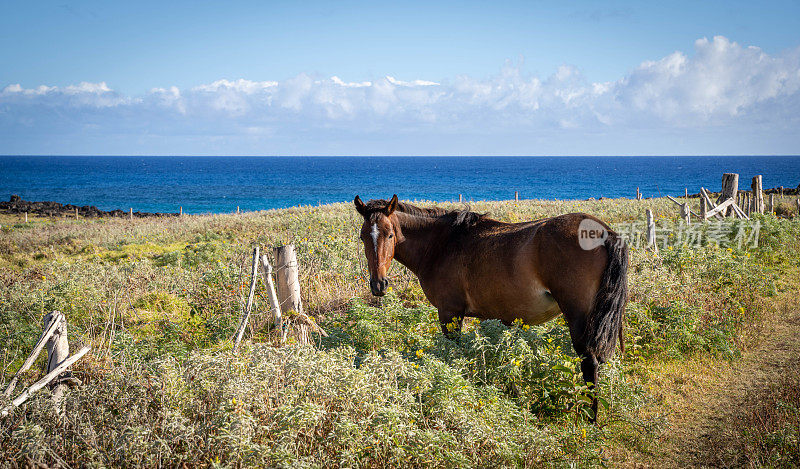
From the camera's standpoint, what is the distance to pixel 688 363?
6.49m

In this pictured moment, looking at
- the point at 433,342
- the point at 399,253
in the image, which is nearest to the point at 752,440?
the point at 433,342

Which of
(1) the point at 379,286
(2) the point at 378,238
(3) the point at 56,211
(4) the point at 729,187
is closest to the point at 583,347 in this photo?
(1) the point at 379,286

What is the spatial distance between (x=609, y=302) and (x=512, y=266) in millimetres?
1102

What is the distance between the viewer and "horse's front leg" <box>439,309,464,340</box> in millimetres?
6026

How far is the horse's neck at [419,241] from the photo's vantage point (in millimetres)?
6488

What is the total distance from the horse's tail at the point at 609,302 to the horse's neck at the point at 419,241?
2234 mm

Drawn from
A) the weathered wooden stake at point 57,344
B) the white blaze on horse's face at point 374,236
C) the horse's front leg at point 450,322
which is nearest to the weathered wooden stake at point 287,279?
the white blaze on horse's face at point 374,236

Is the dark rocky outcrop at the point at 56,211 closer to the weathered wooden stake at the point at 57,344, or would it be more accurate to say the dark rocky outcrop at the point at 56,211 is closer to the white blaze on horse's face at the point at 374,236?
the white blaze on horse's face at the point at 374,236

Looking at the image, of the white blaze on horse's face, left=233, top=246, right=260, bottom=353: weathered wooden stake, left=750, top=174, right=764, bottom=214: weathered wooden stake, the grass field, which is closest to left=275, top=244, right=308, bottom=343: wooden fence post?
left=233, top=246, right=260, bottom=353: weathered wooden stake

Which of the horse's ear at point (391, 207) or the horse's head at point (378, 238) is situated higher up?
the horse's ear at point (391, 207)

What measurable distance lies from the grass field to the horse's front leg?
185 mm

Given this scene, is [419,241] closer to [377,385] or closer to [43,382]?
[377,385]

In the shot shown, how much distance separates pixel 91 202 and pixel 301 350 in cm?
7197

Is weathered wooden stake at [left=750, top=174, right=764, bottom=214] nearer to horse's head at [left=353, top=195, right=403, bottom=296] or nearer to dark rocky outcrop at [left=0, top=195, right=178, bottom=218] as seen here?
horse's head at [left=353, top=195, right=403, bottom=296]
